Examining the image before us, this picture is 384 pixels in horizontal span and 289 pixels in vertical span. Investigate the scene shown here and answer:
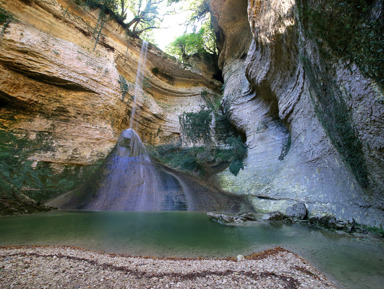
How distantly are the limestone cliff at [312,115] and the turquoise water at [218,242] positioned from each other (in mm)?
1755

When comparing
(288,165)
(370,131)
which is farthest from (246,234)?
(288,165)

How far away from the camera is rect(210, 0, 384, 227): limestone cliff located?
449 cm

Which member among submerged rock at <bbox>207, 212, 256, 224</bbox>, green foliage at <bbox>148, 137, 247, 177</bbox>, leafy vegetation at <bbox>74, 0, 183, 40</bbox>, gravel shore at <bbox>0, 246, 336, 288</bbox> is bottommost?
gravel shore at <bbox>0, 246, 336, 288</bbox>

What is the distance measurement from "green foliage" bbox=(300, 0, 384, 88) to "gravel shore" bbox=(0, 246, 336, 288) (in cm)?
424

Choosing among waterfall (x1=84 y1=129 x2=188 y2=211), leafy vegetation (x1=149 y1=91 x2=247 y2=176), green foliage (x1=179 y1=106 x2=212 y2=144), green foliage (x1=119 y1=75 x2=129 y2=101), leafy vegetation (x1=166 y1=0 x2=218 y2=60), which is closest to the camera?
waterfall (x1=84 y1=129 x2=188 y2=211)

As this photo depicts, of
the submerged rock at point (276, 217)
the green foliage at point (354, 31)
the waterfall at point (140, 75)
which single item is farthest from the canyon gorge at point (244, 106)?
the submerged rock at point (276, 217)

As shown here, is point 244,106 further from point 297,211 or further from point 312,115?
point 297,211

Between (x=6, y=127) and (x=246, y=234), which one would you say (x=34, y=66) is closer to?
(x=6, y=127)

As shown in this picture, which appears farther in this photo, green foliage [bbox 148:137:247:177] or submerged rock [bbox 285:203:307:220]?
green foliage [bbox 148:137:247:177]

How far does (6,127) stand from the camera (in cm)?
859

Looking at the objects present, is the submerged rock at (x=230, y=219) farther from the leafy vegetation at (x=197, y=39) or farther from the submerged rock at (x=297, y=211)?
the leafy vegetation at (x=197, y=39)

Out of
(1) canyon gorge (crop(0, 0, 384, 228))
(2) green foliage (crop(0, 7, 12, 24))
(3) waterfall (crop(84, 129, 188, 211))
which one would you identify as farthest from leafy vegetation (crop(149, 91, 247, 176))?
(2) green foliage (crop(0, 7, 12, 24))

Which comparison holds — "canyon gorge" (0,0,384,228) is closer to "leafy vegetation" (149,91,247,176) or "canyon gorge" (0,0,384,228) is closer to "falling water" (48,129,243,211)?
"leafy vegetation" (149,91,247,176)

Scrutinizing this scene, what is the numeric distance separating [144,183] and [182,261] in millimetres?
7410
